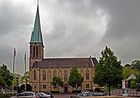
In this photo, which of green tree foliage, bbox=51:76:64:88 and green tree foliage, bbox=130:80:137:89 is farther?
green tree foliage, bbox=51:76:64:88

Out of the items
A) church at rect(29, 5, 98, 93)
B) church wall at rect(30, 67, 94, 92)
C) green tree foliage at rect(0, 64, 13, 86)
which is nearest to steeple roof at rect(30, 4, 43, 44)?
church at rect(29, 5, 98, 93)

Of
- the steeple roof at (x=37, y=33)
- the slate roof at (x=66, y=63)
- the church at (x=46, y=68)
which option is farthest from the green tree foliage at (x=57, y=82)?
the steeple roof at (x=37, y=33)

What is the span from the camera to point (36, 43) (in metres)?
155

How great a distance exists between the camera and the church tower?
154800 mm

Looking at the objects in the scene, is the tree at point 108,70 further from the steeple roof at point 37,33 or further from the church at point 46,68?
the steeple roof at point 37,33

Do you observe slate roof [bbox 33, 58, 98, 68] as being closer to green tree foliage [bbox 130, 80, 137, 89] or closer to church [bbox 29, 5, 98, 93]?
church [bbox 29, 5, 98, 93]

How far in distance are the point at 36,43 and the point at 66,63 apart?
17.3m

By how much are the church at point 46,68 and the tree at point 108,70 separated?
77.6m

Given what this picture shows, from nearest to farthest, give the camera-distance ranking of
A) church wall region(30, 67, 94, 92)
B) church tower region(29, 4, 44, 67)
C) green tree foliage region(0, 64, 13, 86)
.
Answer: green tree foliage region(0, 64, 13, 86) < church tower region(29, 4, 44, 67) < church wall region(30, 67, 94, 92)

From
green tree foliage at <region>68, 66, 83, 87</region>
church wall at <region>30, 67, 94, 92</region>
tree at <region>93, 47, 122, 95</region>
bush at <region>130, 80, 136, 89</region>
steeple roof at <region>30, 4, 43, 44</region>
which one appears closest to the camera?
tree at <region>93, 47, 122, 95</region>

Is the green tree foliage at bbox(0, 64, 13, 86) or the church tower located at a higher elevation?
the church tower

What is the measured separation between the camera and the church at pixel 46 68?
15500 centimetres

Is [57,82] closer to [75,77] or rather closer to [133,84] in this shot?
[75,77]

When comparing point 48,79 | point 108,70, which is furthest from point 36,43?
point 108,70
